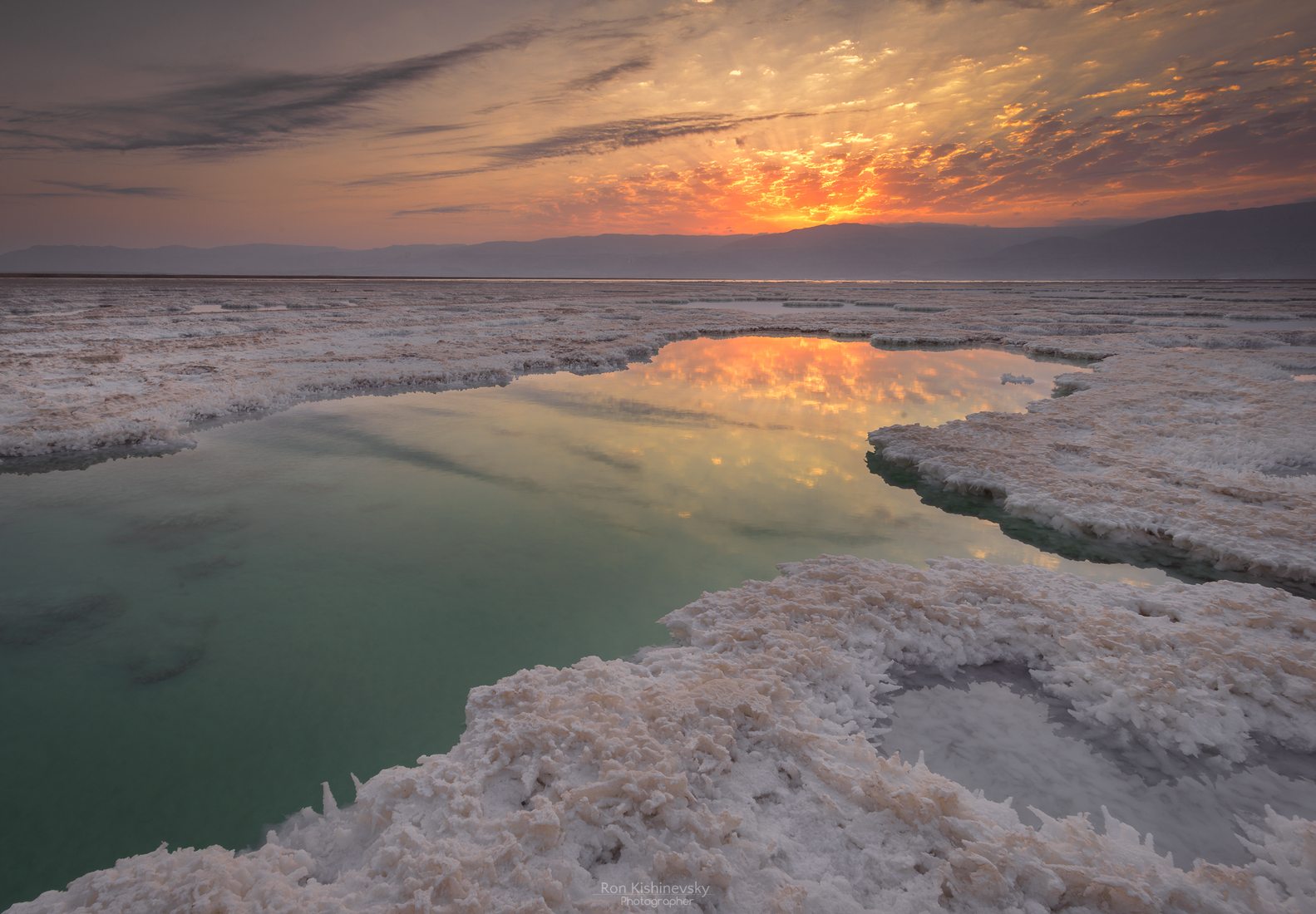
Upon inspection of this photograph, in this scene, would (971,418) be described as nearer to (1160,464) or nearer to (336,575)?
(1160,464)

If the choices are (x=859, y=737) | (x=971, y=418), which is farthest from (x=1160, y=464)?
(x=859, y=737)

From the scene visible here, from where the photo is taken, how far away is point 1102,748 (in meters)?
4.23

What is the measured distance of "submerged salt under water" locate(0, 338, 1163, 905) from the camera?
427cm

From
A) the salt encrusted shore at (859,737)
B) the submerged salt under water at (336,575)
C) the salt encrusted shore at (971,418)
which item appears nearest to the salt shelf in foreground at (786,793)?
the salt encrusted shore at (859,737)

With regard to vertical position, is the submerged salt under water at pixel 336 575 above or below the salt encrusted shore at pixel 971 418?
below

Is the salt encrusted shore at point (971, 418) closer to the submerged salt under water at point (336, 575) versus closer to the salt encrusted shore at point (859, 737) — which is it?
the salt encrusted shore at point (859, 737)

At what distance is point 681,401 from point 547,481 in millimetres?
6577

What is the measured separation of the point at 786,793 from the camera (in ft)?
11.8

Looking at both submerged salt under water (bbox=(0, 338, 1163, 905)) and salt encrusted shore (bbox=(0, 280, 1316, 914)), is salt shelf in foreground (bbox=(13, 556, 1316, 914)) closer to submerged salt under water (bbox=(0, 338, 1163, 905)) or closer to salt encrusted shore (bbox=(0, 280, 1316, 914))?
salt encrusted shore (bbox=(0, 280, 1316, 914))

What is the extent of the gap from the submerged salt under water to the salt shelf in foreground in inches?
37.0

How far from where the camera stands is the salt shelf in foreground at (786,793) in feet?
9.45

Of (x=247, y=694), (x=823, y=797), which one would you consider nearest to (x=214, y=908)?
(x=247, y=694)

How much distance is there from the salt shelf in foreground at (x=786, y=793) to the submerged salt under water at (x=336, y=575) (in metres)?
0.94

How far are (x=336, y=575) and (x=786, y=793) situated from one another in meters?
5.80
